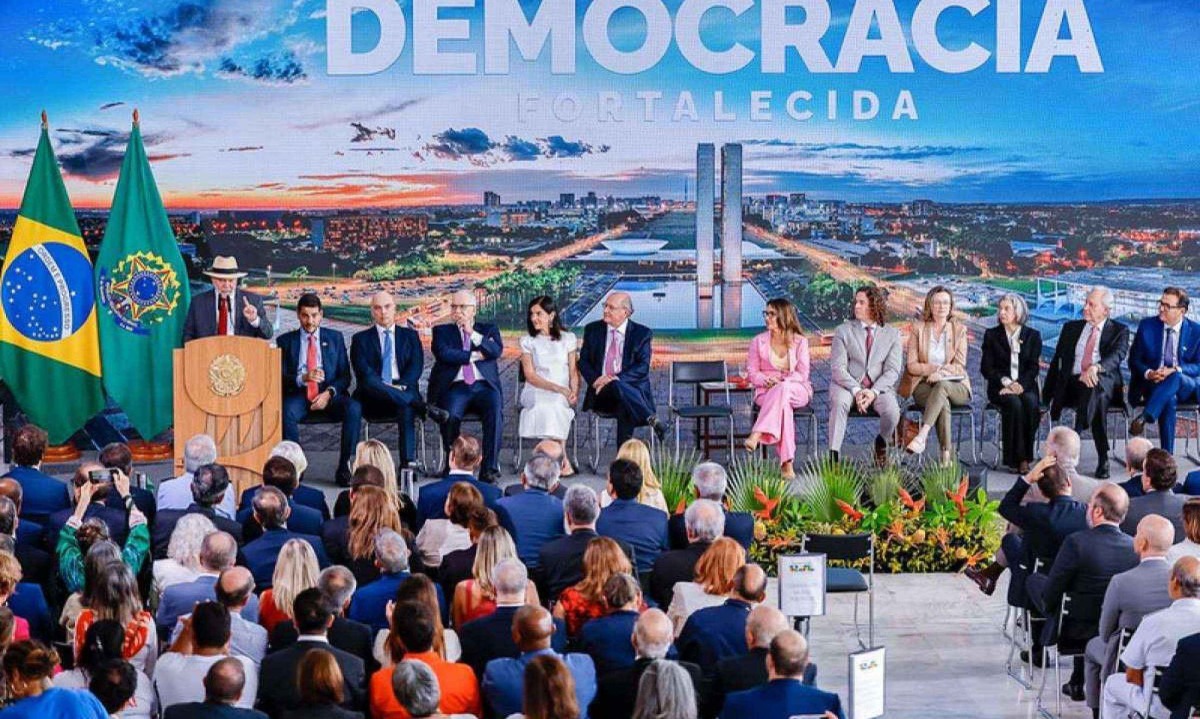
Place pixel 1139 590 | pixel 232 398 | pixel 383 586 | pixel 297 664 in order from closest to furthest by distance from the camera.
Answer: pixel 297 664
pixel 383 586
pixel 1139 590
pixel 232 398

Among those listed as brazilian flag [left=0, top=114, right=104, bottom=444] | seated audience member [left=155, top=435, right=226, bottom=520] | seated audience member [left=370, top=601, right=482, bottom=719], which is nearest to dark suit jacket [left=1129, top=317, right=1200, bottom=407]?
seated audience member [left=155, top=435, right=226, bottom=520]

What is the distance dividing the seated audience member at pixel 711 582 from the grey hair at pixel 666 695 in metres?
1.00

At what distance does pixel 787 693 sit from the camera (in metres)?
5.56

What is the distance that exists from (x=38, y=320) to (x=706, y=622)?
20.8 ft

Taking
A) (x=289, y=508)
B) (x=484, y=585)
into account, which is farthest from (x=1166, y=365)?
(x=484, y=585)

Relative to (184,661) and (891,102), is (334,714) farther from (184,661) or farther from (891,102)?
(891,102)

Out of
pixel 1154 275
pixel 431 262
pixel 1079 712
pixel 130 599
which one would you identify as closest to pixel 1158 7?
pixel 1154 275

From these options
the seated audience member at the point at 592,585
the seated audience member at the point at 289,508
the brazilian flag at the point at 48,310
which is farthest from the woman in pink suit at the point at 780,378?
the seated audience member at the point at 592,585

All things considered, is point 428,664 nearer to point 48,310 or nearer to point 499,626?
point 499,626

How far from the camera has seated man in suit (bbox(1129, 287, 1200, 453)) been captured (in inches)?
430

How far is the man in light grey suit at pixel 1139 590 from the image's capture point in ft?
22.0

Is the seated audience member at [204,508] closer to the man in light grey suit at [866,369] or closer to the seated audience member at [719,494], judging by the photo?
the seated audience member at [719,494]

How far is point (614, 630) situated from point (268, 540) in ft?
5.57

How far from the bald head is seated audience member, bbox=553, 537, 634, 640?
57 cm
